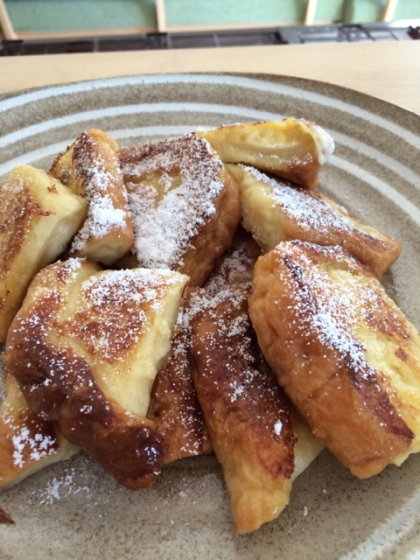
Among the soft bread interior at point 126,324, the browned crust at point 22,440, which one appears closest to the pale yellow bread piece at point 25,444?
the browned crust at point 22,440

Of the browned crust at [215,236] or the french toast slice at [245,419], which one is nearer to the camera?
the french toast slice at [245,419]

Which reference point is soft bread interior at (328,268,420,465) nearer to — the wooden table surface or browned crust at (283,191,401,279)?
browned crust at (283,191,401,279)

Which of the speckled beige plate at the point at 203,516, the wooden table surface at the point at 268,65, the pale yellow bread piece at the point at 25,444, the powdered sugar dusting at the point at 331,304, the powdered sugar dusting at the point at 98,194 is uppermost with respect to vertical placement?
the powdered sugar dusting at the point at 98,194

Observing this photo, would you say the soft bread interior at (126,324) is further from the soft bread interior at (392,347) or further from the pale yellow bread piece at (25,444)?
the soft bread interior at (392,347)

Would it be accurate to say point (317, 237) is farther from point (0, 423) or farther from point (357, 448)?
point (0, 423)

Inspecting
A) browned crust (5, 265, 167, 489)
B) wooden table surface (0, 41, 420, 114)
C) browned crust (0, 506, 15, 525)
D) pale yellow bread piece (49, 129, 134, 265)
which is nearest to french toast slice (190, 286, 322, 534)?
browned crust (5, 265, 167, 489)

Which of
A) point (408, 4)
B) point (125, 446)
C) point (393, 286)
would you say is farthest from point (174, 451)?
point (408, 4)
